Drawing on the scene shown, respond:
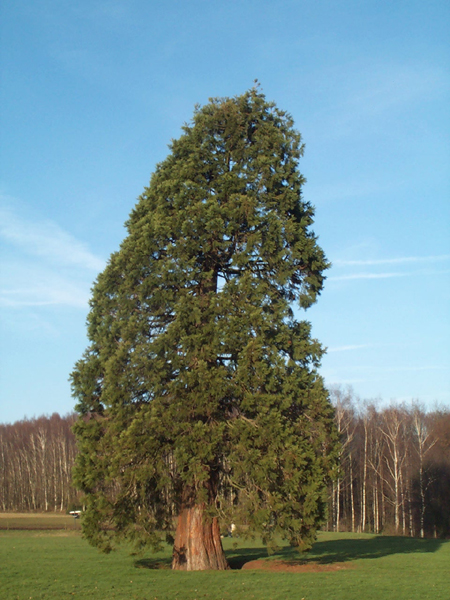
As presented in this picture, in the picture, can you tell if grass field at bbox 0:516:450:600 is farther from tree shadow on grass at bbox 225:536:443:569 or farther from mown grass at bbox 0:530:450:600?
tree shadow on grass at bbox 225:536:443:569

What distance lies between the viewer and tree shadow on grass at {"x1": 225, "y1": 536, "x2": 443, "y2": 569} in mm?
16198

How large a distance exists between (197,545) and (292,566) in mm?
2984

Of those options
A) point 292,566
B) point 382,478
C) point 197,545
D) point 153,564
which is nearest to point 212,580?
point 197,545

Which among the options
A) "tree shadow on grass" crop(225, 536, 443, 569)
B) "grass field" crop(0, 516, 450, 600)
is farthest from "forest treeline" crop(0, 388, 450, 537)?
"grass field" crop(0, 516, 450, 600)

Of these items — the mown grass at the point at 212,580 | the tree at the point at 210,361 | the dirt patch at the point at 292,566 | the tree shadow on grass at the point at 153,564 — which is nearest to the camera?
the mown grass at the point at 212,580

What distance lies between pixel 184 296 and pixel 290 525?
18.7 ft

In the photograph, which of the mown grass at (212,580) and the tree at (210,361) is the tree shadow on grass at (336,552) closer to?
the mown grass at (212,580)

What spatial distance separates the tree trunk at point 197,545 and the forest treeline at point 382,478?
65.5 feet

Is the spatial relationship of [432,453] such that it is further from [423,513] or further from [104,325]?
[104,325]

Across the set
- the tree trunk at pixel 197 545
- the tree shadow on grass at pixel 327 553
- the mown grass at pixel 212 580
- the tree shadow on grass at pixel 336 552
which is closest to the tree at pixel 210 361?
the tree trunk at pixel 197 545

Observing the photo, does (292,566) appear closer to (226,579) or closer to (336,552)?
(226,579)

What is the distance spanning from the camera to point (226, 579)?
37.9 ft

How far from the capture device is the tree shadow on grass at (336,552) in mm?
16198

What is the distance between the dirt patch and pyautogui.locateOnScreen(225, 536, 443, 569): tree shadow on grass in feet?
0.96
